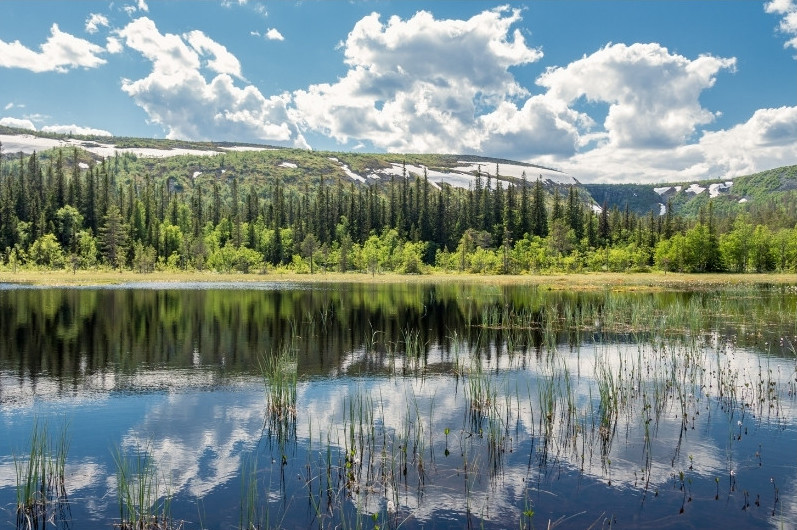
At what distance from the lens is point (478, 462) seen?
16.1m

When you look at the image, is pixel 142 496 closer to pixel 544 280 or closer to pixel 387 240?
pixel 544 280

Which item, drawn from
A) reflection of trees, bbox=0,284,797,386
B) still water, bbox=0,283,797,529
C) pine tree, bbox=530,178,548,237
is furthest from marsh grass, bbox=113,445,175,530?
pine tree, bbox=530,178,548,237

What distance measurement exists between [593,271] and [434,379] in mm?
127622

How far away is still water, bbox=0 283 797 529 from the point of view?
13.3 metres

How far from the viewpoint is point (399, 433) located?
1805 centimetres

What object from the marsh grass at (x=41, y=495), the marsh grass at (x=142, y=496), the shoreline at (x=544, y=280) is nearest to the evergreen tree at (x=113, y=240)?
the shoreline at (x=544, y=280)

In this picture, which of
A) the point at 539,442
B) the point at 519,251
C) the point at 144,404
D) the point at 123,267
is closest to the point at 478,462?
the point at 539,442

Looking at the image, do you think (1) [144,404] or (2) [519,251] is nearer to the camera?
(1) [144,404]

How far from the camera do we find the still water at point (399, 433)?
13.3 meters

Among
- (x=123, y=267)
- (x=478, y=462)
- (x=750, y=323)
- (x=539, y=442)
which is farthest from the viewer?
(x=123, y=267)

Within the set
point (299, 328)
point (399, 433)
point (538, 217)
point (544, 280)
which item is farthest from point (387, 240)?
point (399, 433)

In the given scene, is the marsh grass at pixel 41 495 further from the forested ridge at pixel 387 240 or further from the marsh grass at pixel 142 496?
the forested ridge at pixel 387 240

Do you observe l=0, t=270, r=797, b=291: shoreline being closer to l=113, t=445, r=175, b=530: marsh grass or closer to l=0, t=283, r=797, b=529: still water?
l=0, t=283, r=797, b=529: still water

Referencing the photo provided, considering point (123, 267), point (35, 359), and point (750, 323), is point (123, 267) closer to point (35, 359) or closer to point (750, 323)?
point (35, 359)
